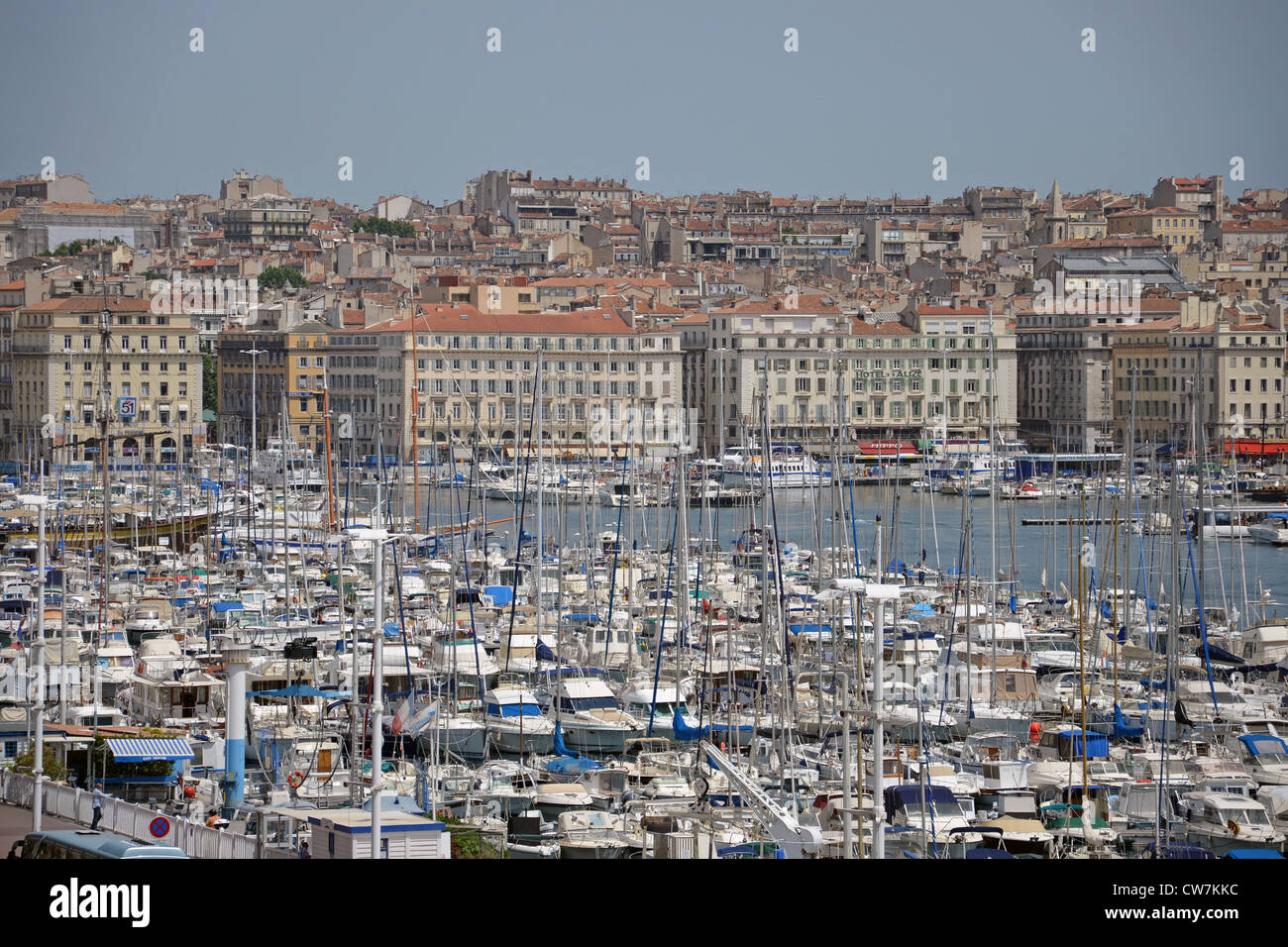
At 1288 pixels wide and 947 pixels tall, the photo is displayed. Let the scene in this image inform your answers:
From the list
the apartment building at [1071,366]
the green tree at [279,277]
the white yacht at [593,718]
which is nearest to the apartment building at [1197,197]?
the apartment building at [1071,366]

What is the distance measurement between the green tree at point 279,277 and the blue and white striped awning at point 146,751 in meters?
30.6

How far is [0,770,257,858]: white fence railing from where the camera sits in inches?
163

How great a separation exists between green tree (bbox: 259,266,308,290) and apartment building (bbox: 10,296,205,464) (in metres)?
9.16

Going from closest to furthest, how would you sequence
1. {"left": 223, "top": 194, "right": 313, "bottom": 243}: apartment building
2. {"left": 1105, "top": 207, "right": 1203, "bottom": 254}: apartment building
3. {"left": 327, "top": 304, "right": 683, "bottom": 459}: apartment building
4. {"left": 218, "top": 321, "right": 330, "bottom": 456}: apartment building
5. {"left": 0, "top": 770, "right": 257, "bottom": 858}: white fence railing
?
{"left": 0, "top": 770, "right": 257, "bottom": 858}: white fence railing → {"left": 327, "top": 304, "right": 683, "bottom": 459}: apartment building → {"left": 218, "top": 321, "right": 330, "bottom": 456}: apartment building → {"left": 1105, "top": 207, "right": 1203, "bottom": 254}: apartment building → {"left": 223, "top": 194, "right": 313, "bottom": 243}: apartment building

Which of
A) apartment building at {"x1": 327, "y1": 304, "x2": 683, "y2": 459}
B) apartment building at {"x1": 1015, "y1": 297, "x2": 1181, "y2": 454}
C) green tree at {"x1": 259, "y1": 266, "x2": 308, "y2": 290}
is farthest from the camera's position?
green tree at {"x1": 259, "y1": 266, "x2": 308, "y2": 290}

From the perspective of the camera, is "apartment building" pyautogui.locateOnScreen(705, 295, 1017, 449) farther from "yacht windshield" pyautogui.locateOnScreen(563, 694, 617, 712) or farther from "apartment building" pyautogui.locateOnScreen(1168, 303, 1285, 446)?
"yacht windshield" pyautogui.locateOnScreen(563, 694, 617, 712)

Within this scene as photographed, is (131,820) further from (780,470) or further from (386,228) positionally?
(386,228)

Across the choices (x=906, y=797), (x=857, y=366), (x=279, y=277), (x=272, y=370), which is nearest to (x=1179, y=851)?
(x=906, y=797)

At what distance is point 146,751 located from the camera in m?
6.00

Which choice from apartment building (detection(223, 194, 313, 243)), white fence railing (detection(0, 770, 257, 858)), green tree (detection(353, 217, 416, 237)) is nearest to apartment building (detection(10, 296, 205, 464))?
white fence railing (detection(0, 770, 257, 858))

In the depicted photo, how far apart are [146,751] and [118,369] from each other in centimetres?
2090

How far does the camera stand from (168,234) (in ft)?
141
